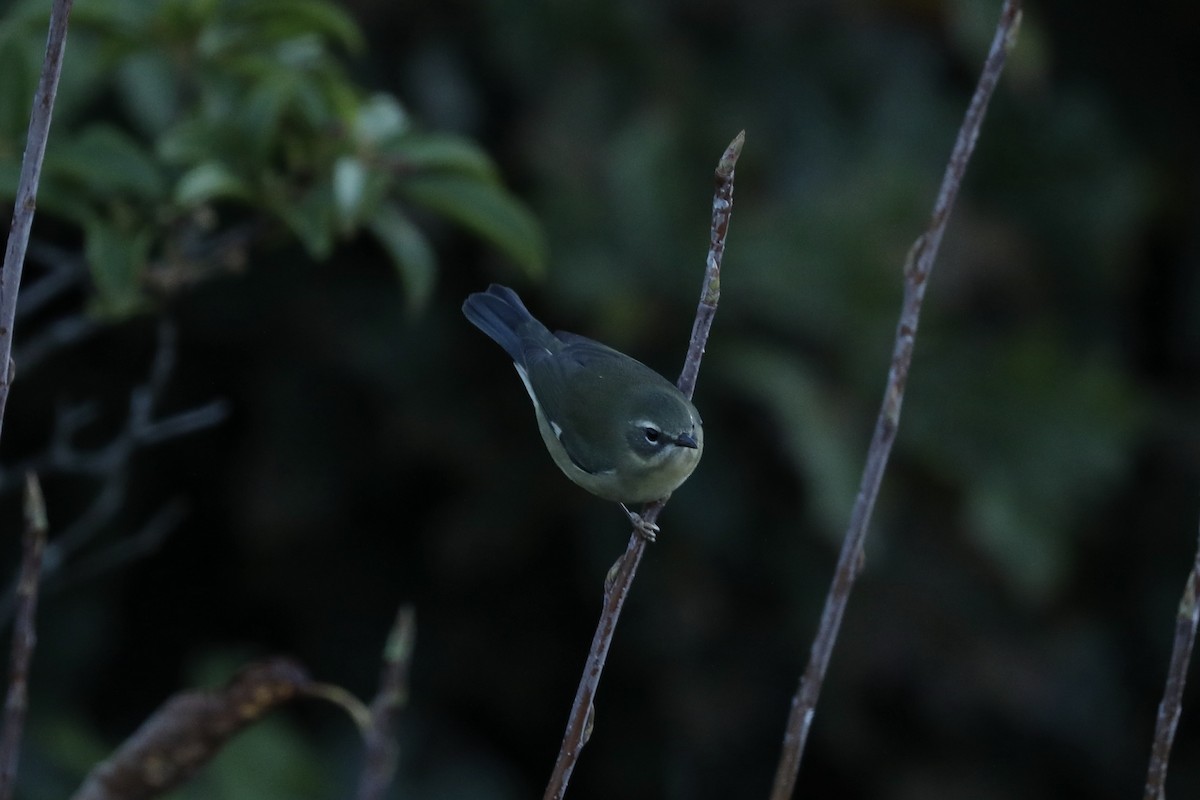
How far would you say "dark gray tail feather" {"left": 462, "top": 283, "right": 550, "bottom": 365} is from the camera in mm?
2859

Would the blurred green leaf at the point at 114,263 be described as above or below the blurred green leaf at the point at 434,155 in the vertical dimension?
below

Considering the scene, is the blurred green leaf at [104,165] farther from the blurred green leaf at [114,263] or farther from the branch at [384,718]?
the branch at [384,718]

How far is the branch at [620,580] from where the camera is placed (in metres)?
1.56

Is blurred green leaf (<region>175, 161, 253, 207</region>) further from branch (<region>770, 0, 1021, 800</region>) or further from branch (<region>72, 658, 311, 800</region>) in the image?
branch (<region>770, 0, 1021, 800</region>)

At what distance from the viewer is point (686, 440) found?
2.38 metres

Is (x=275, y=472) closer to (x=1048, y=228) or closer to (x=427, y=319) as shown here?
(x=427, y=319)

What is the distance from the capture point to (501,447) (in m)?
4.52

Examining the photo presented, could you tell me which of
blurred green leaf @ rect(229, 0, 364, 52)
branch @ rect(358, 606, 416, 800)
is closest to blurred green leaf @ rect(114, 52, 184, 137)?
blurred green leaf @ rect(229, 0, 364, 52)

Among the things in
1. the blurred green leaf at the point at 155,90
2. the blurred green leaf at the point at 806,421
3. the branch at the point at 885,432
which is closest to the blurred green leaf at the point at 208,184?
the blurred green leaf at the point at 155,90

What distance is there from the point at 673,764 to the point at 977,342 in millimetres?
1754

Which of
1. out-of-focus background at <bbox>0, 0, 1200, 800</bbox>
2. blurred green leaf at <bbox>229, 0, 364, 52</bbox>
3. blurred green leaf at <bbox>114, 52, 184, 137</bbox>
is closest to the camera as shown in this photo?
blurred green leaf at <bbox>229, 0, 364, 52</bbox>

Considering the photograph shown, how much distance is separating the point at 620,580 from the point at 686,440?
0.79 metres

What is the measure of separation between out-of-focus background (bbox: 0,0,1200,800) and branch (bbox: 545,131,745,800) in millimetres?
2465

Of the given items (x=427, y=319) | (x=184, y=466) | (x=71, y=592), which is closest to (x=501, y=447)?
(x=427, y=319)
